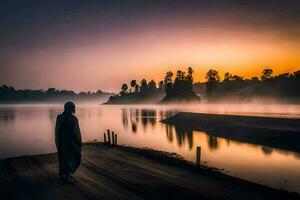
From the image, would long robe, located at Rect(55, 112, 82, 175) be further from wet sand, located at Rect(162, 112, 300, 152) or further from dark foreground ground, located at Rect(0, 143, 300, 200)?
wet sand, located at Rect(162, 112, 300, 152)

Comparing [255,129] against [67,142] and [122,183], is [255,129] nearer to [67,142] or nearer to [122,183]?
[122,183]

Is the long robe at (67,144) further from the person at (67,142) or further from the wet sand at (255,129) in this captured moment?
the wet sand at (255,129)

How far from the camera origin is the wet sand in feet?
120

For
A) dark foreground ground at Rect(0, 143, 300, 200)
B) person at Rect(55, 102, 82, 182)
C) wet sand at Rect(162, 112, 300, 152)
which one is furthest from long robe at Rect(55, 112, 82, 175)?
wet sand at Rect(162, 112, 300, 152)

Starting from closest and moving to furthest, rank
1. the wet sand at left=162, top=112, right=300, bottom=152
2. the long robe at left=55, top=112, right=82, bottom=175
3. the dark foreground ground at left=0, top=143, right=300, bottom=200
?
the dark foreground ground at left=0, top=143, right=300, bottom=200
the long robe at left=55, top=112, right=82, bottom=175
the wet sand at left=162, top=112, right=300, bottom=152

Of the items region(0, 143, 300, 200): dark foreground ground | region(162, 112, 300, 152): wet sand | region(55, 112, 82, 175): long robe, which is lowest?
region(162, 112, 300, 152): wet sand

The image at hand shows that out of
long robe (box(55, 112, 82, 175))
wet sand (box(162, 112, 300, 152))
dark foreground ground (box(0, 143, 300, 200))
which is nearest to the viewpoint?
dark foreground ground (box(0, 143, 300, 200))

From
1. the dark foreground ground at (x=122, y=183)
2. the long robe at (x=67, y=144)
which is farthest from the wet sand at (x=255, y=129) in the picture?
the long robe at (x=67, y=144)

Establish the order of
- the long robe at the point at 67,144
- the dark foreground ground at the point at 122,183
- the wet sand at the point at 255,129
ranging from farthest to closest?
the wet sand at the point at 255,129 → the long robe at the point at 67,144 → the dark foreground ground at the point at 122,183

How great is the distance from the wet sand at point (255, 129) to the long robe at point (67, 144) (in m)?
29.7

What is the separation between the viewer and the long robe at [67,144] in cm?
1277

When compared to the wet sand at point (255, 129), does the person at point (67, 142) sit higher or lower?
higher

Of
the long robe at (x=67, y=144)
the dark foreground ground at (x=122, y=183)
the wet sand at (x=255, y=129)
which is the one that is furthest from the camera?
the wet sand at (x=255, y=129)

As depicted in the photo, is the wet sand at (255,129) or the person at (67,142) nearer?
the person at (67,142)
